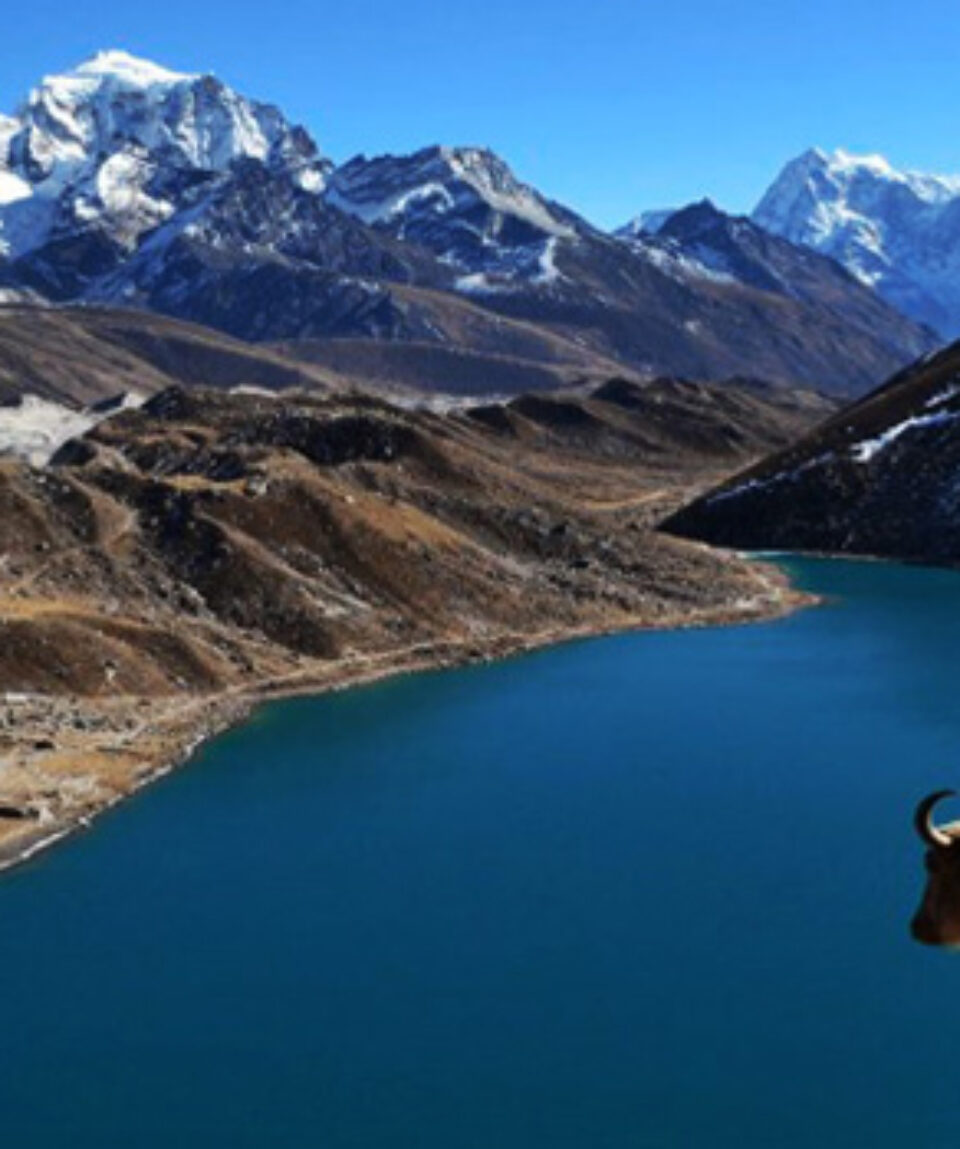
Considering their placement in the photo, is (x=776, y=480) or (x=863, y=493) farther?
(x=776, y=480)

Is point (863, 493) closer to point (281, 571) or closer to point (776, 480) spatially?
point (776, 480)

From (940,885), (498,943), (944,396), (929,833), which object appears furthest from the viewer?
(944,396)

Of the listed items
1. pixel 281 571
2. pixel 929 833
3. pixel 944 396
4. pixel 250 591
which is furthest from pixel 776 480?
pixel 929 833

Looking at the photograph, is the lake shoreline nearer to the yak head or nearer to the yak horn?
the yak head

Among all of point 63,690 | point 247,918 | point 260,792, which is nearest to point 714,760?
point 260,792

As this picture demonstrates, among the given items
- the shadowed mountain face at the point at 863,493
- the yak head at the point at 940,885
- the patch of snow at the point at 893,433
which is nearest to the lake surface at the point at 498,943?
the yak head at the point at 940,885

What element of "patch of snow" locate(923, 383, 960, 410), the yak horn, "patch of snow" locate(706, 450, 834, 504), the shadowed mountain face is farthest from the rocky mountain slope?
the yak horn

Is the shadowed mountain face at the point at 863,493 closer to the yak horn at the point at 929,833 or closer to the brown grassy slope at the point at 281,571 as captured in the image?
the brown grassy slope at the point at 281,571
